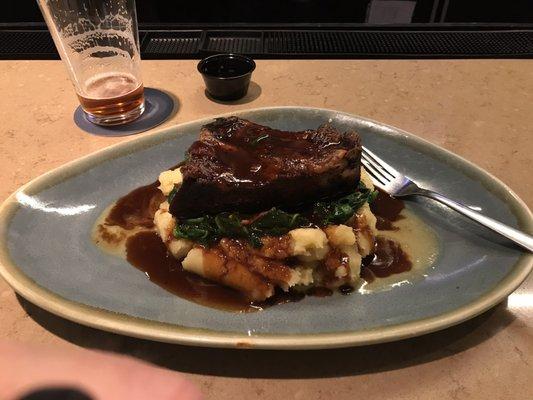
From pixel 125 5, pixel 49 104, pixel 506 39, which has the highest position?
pixel 125 5

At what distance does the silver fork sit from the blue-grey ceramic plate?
0.06 metres

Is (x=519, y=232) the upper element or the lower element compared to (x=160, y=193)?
upper

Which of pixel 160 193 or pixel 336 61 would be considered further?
pixel 336 61

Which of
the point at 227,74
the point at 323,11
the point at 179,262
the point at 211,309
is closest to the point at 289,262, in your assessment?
the point at 211,309

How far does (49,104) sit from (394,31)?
3127mm

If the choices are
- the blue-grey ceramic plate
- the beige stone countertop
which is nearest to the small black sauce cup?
the beige stone countertop

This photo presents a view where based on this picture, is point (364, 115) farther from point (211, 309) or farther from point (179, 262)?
point (211, 309)

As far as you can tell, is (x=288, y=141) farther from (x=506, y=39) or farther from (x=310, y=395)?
(x=506, y=39)

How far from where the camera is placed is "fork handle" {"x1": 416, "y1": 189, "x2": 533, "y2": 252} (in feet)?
6.72

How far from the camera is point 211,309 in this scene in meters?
1.98

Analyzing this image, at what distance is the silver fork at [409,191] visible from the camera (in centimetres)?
208

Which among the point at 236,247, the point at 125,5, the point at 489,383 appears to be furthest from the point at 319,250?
the point at 125,5

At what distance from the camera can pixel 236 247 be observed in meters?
2.16

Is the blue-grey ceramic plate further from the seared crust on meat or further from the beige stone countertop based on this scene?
the seared crust on meat
